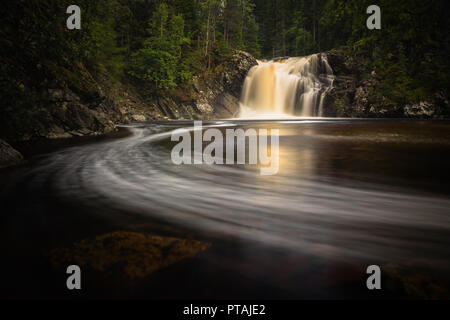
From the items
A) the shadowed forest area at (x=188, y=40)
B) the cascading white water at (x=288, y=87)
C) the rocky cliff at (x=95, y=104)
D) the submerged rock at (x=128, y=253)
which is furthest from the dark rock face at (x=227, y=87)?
the submerged rock at (x=128, y=253)

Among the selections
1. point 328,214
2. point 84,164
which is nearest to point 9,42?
point 84,164

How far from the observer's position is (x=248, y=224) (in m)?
2.83

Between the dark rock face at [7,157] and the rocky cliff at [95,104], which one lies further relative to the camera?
the rocky cliff at [95,104]

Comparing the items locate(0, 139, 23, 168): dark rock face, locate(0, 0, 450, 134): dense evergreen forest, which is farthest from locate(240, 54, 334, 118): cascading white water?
locate(0, 139, 23, 168): dark rock face

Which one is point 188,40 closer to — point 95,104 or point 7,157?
point 95,104

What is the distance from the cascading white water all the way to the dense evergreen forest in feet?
15.7

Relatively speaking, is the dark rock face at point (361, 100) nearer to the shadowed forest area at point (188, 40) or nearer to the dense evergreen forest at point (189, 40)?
the dense evergreen forest at point (189, 40)

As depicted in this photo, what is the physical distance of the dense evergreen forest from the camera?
616cm

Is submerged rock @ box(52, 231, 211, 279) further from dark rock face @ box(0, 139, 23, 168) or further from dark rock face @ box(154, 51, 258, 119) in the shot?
dark rock face @ box(154, 51, 258, 119)

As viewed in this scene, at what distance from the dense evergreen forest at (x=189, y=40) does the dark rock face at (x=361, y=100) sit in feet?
4.42

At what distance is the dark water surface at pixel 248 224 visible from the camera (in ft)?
5.76

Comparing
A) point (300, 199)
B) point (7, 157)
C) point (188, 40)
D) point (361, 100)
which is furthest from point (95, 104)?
point (361, 100)

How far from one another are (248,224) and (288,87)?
1495 inches

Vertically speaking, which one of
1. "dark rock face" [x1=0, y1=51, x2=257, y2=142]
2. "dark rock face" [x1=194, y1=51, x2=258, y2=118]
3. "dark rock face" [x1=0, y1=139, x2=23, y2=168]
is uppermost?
"dark rock face" [x1=194, y1=51, x2=258, y2=118]
